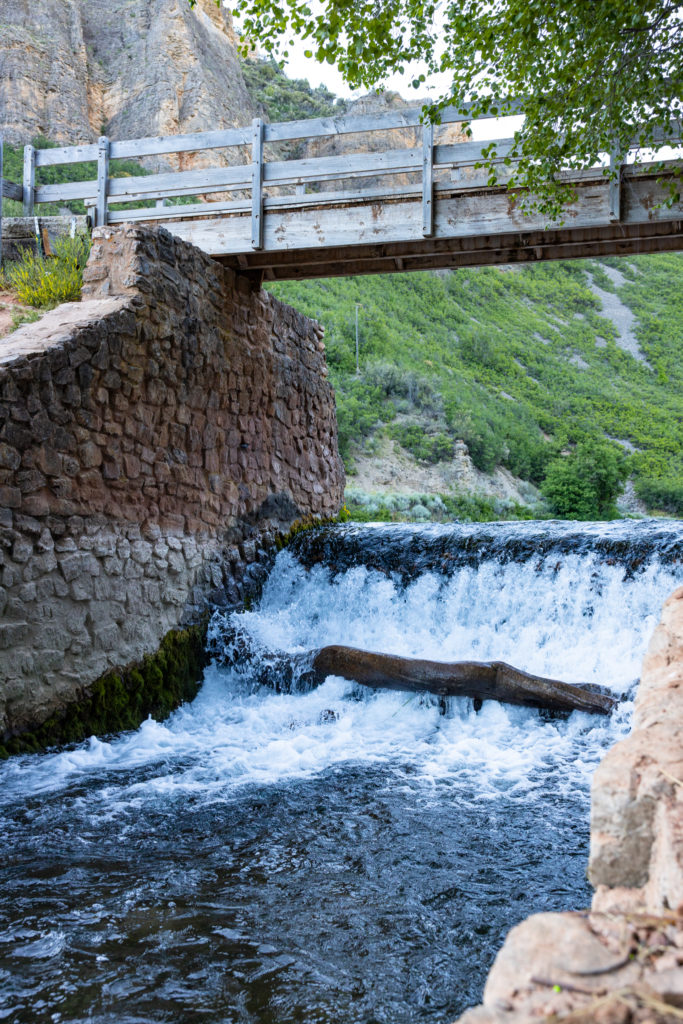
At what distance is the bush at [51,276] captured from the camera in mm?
7160

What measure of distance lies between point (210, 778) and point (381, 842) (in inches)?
59.2

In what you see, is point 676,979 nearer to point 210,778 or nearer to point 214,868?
point 214,868

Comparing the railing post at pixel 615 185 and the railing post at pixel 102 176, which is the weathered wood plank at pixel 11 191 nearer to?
the railing post at pixel 102 176

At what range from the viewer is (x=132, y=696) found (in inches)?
254

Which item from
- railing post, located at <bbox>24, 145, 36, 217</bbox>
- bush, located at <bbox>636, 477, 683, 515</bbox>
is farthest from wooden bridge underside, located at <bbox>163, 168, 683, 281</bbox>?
bush, located at <bbox>636, 477, 683, 515</bbox>

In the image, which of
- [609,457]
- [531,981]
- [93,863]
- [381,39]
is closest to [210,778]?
[93,863]

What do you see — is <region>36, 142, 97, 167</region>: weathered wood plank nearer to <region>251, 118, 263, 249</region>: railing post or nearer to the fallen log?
<region>251, 118, 263, 249</region>: railing post

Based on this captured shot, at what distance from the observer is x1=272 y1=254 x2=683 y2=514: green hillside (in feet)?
68.9

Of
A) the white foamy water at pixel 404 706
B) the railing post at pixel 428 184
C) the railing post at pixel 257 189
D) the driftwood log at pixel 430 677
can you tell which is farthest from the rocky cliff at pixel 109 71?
the driftwood log at pixel 430 677

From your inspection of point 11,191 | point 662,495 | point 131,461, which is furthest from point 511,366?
point 131,461

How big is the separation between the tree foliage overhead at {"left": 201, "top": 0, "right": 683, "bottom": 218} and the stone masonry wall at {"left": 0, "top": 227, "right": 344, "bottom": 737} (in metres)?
2.24

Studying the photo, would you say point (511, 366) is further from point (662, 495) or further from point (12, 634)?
point (12, 634)

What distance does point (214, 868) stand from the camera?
3777 millimetres

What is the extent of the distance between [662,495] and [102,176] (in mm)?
16529
